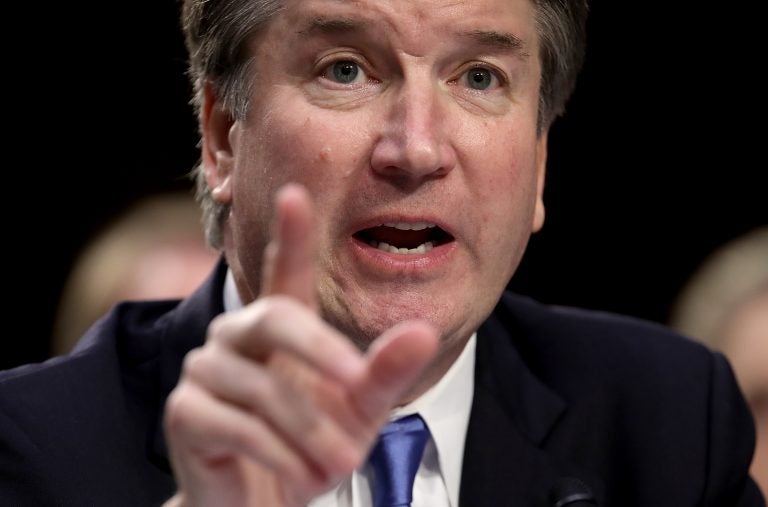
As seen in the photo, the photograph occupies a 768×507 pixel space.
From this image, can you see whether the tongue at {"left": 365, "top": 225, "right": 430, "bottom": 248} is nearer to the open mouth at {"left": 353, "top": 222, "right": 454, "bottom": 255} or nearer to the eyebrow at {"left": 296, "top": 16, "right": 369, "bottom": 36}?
the open mouth at {"left": 353, "top": 222, "right": 454, "bottom": 255}

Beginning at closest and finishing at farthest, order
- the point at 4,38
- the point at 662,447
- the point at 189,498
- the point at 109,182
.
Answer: the point at 189,498 < the point at 662,447 < the point at 4,38 < the point at 109,182

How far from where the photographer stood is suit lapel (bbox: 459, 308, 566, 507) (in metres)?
2.16

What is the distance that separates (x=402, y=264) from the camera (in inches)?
75.7

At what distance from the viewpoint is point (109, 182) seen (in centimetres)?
367

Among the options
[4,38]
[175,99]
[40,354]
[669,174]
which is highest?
[4,38]

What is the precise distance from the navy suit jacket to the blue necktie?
14 cm

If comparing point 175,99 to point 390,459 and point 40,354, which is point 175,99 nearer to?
point 40,354

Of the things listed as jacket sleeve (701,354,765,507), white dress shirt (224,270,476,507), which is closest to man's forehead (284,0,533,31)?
white dress shirt (224,270,476,507)

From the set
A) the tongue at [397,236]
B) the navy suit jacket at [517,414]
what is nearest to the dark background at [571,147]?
the navy suit jacket at [517,414]

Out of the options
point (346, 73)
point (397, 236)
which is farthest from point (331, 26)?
point (397, 236)

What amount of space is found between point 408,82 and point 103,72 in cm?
186

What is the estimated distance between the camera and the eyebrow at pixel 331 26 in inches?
75.6

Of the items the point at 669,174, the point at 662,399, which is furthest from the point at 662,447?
the point at 669,174

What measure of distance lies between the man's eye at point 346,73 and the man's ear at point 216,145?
0.24 m
